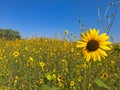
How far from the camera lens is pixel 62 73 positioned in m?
5.05

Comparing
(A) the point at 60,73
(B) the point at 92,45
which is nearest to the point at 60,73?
(A) the point at 60,73

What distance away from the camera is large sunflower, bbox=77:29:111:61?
1990 millimetres

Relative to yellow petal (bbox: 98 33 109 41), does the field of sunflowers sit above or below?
above

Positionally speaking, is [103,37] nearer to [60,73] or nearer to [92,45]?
[92,45]

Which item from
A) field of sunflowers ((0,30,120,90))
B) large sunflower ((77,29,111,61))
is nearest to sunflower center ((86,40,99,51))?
large sunflower ((77,29,111,61))

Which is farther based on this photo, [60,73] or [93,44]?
[60,73]

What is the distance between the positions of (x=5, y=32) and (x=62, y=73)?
10821 mm

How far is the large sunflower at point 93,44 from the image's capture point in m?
1.99

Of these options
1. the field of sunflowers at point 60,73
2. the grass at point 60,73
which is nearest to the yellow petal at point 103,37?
the field of sunflowers at point 60,73

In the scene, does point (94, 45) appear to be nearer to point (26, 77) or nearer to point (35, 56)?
point (26, 77)

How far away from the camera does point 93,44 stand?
2.06m

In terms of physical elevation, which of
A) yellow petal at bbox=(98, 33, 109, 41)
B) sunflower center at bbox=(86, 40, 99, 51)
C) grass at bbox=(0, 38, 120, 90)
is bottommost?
sunflower center at bbox=(86, 40, 99, 51)

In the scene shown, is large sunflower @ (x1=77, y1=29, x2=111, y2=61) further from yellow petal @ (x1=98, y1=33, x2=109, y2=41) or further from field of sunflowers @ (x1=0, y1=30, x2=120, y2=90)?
field of sunflowers @ (x1=0, y1=30, x2=120, y2=90)

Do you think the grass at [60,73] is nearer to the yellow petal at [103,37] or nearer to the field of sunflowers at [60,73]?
the field of sunflowers at [60,73]
